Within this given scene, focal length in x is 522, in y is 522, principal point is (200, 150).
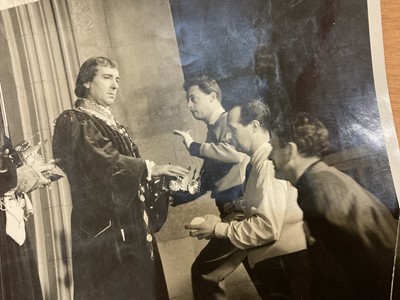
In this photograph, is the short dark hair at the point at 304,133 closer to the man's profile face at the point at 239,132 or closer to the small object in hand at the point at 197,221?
the man's profile face at the point at 239,132

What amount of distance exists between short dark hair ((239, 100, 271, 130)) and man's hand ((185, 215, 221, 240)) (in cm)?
21

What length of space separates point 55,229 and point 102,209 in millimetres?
114

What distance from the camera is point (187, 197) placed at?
1112 millimetres

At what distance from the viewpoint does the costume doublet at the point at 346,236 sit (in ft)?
3.45

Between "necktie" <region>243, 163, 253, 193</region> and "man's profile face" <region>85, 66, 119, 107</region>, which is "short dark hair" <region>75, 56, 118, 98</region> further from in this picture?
"necktie" <region>243, 163, 253, 193</region>

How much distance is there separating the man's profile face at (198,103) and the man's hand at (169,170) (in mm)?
116

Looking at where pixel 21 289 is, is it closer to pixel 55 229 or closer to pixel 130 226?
pixel 55 229

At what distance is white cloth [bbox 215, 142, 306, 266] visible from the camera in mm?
1069

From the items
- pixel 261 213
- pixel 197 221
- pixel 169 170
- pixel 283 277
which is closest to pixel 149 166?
pixel 169 170

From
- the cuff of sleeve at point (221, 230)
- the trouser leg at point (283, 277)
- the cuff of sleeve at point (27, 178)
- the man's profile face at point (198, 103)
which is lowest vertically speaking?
the trouser leg at point (283, 277)

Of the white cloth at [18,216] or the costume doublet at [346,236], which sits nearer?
the costume doublet at [346,236]

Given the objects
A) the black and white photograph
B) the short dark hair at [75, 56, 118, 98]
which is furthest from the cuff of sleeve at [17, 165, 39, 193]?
the short dark hair at [75, 56, 118, 98]

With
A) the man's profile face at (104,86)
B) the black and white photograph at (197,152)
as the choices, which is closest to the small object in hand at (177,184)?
the black and white photograph at (197,152)

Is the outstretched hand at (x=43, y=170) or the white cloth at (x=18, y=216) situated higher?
the outstretched hand at (x=43, y=170)
